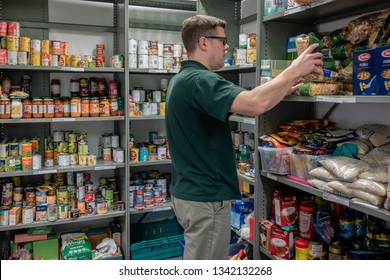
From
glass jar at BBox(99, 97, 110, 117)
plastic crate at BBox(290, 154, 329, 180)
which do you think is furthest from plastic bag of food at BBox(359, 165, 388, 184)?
glass jar at BBox(99, 97, 110, 117)

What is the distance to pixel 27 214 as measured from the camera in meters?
3.44

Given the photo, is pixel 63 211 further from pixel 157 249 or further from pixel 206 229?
pixel 206 229

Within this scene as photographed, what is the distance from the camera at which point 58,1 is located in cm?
383

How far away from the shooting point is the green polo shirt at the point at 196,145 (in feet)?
6.40

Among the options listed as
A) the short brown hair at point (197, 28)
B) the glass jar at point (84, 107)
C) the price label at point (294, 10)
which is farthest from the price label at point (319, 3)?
the glass jar at point (84, 107)

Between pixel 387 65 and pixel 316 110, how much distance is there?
1094 millimetres

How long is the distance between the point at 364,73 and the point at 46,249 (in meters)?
3.14

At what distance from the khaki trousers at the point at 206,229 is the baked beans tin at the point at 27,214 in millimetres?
1969

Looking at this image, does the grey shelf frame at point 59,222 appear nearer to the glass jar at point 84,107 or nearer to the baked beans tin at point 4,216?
the baked beans tin at point 4,216

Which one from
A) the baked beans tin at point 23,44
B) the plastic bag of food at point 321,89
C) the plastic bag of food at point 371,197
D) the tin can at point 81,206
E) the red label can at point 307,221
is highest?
the baked beans tin at point 23,44

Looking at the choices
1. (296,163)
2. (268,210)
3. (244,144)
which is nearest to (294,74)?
(296,163)

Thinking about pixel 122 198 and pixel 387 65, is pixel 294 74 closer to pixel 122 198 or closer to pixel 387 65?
pixel 387 65

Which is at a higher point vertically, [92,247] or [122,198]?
[122,198]

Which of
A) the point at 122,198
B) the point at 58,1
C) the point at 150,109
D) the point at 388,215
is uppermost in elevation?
the point at 58,1
